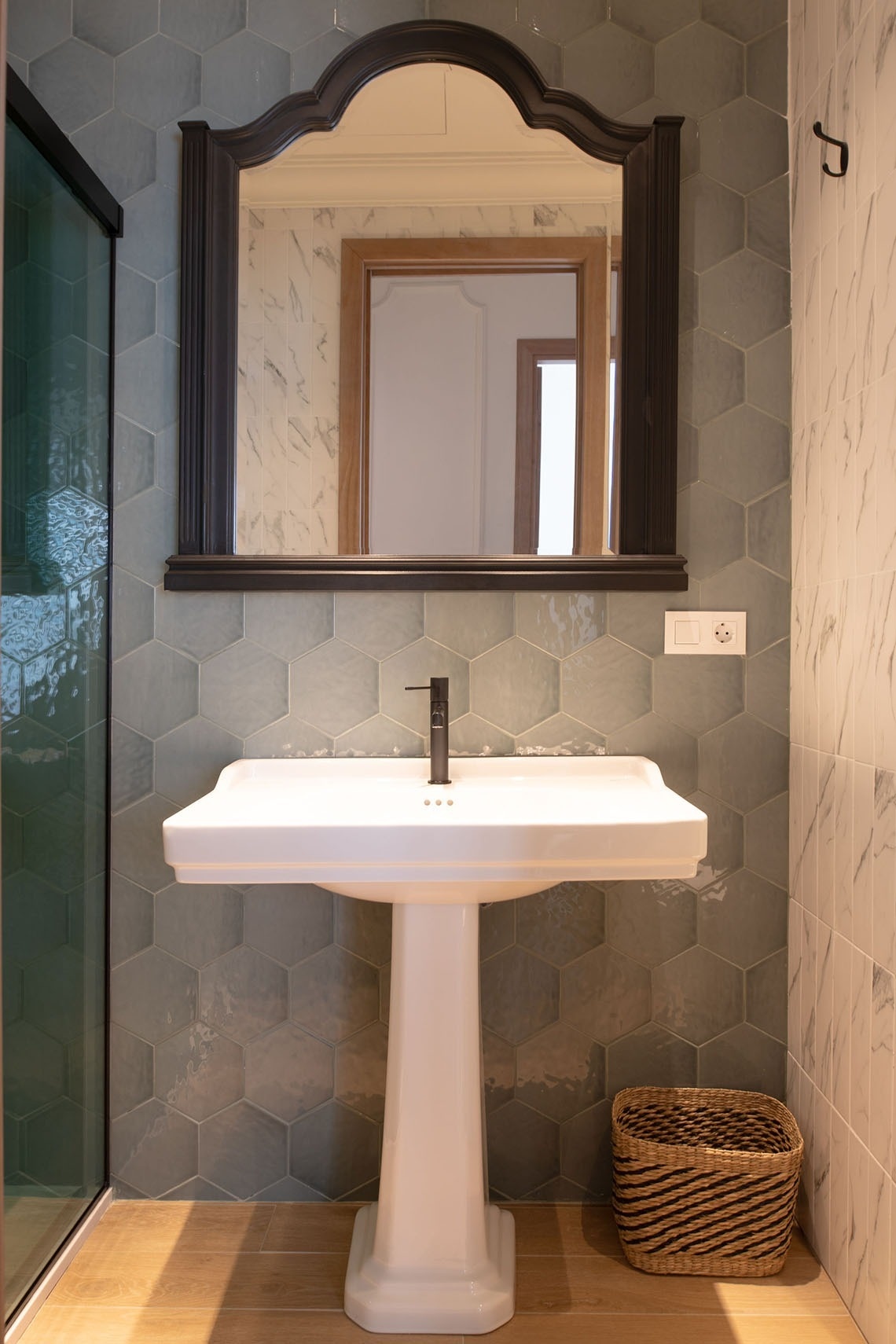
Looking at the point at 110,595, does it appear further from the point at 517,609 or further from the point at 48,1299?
the point at 48,1299

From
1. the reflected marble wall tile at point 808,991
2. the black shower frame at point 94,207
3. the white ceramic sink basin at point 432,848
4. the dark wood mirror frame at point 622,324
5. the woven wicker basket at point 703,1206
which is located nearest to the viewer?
the white ceramic sink basin at point 432,848

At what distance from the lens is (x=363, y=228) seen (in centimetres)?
185

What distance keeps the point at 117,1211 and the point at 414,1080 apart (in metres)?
0.76

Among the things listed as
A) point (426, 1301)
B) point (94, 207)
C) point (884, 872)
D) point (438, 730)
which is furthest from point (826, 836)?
point (94, 207)

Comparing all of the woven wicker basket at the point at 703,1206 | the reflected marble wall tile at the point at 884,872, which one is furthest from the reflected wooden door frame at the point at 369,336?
the woven wicker basket at the point at 703,1206

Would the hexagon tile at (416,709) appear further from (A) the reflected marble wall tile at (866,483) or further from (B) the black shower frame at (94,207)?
(A) the reflected marble wall tile at (866,483)

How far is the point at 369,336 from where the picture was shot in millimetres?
1850

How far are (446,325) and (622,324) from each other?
0.33 meters

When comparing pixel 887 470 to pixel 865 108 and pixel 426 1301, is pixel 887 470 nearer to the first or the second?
pixel 865 108

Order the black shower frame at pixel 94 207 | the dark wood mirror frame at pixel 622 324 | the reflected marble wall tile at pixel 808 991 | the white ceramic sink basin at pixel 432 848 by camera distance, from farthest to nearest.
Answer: the dark wood mirror frame at pixel 622 324
the reflected marble wall tile at pixel 808 991
the black shower frame at pixel 94 207
the white ceramic sink basin at pixel 432 848

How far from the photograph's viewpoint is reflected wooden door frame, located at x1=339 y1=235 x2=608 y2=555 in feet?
6.05

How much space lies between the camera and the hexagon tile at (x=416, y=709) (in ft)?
6.12

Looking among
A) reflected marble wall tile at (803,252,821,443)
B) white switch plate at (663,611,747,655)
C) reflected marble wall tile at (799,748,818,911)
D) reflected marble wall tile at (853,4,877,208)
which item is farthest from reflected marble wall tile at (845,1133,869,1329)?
reflected marble wall tile at (853,4,877,208)

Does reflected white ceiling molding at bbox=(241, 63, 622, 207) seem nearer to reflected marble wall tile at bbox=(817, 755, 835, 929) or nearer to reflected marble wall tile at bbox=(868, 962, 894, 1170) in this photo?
reflected marble wall tile at bbox=(817, 755, 835, 929)
